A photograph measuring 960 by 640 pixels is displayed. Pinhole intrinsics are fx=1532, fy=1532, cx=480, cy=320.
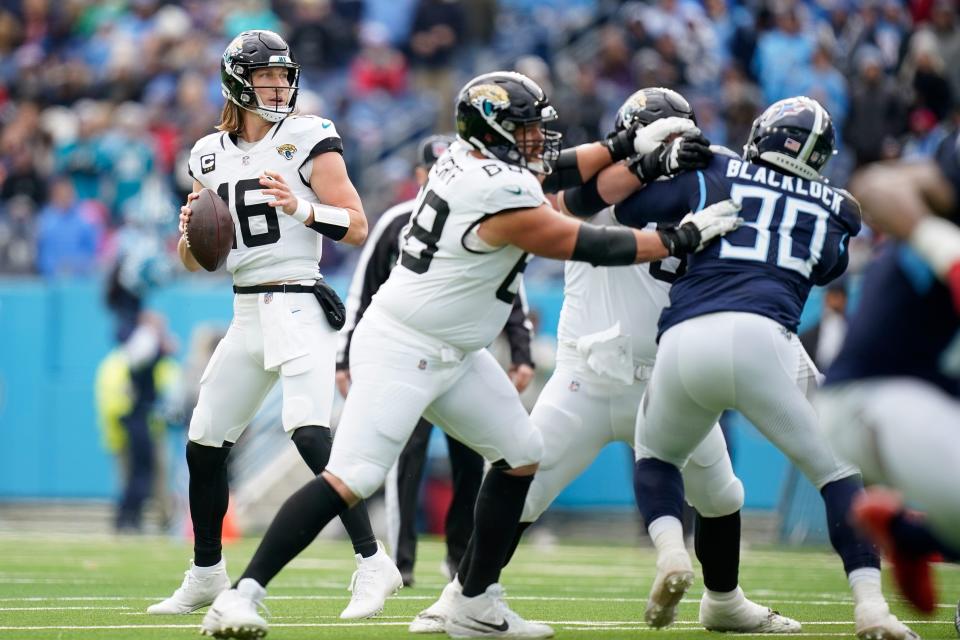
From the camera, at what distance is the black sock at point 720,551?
5719 mm

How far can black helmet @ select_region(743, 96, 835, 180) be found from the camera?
5.34 metres

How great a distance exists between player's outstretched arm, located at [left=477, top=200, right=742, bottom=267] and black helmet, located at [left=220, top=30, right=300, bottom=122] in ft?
5.33

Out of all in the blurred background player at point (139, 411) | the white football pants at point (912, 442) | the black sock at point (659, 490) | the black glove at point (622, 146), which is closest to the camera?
the white football pants at point (912, 442)

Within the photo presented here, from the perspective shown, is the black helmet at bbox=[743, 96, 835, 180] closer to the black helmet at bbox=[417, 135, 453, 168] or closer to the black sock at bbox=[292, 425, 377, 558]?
the black sock at bbox=[292, 425, 377, 558]

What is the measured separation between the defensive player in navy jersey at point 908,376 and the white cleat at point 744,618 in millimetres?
1456

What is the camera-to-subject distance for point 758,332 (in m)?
5.06

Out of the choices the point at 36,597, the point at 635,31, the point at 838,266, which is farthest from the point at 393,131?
the point at 838,266

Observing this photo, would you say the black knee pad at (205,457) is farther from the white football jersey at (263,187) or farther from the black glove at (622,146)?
the black glove at (622,146)

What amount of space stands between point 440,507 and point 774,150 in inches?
298

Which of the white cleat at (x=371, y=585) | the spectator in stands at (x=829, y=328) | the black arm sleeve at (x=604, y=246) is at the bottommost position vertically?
the spectator in stands at (x=829, y=328)

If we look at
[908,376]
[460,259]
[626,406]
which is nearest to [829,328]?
[626,406]

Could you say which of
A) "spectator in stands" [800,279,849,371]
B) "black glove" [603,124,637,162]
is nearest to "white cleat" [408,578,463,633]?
"black glove" [603,124,637,162]

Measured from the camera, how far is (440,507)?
1252 cm

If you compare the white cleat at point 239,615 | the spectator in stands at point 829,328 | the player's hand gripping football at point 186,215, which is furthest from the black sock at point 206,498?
the spectator in stands at point 829,328
